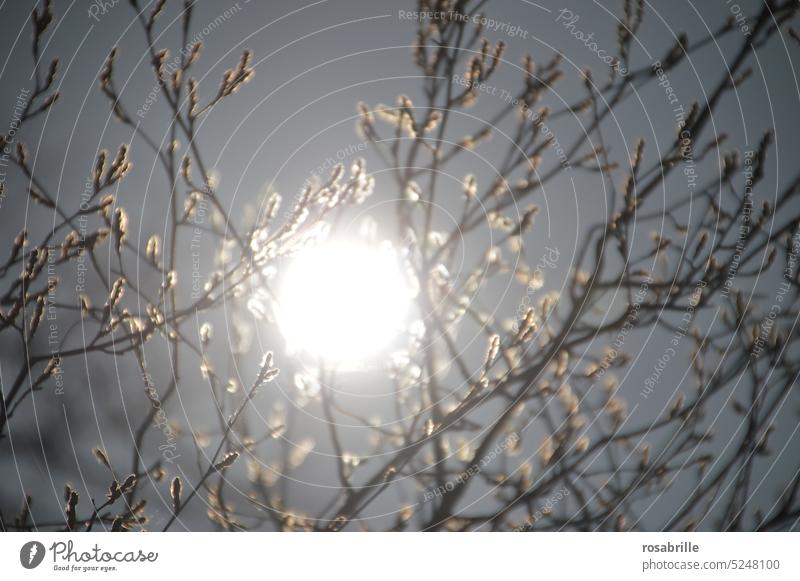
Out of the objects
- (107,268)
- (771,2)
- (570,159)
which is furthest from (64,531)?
(771,2)

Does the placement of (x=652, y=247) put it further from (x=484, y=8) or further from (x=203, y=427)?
(x=203, y=427)

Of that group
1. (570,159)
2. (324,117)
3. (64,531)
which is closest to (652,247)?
(570,159)

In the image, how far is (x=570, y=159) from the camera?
982mm

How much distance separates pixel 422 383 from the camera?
0.95m

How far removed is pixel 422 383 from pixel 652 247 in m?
0.37

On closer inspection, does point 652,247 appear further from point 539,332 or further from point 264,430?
point 264,430
